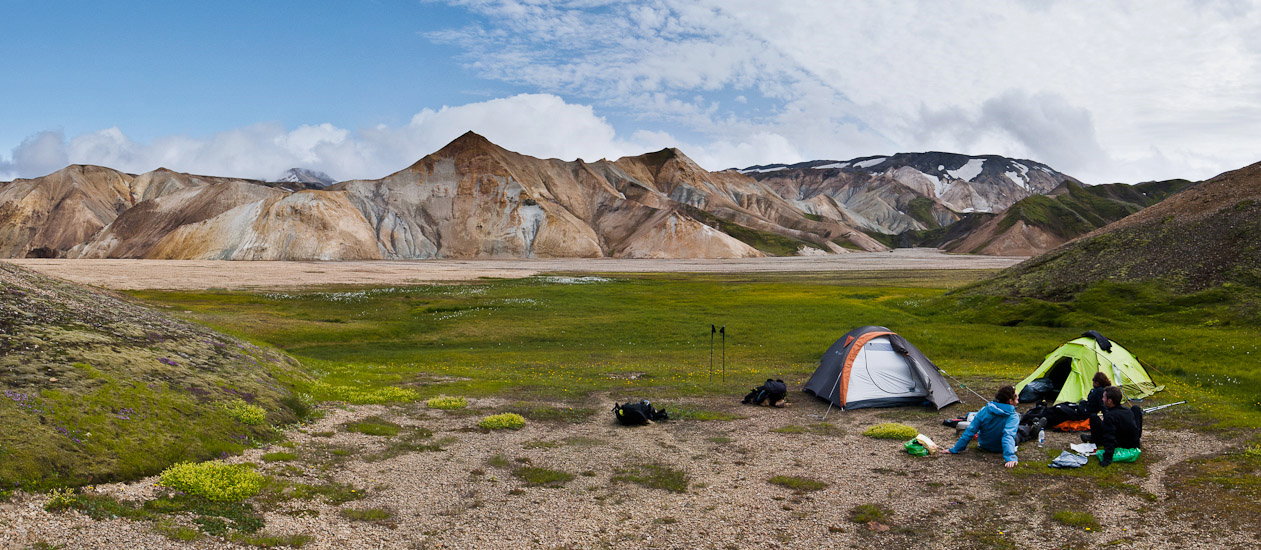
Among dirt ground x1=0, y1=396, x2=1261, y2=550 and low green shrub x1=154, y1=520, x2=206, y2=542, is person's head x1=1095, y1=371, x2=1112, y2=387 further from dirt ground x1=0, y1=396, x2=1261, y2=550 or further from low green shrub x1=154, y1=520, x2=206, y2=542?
low green shrub x1=154, y1=520, x2=206, y2=542

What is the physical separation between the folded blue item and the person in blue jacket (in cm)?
77

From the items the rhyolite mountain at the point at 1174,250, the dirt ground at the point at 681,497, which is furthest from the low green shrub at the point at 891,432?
the rhyolite mountain at the point at 1174,250

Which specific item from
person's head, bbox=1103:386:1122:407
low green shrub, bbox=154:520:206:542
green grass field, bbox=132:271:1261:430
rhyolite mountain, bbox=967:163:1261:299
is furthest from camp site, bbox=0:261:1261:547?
rhyolite mountain, bbox=967:163:1261:299

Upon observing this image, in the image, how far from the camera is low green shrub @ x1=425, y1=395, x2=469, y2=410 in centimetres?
2209

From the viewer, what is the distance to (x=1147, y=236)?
53.1 m

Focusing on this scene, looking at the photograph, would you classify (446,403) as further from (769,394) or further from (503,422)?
(769,394)

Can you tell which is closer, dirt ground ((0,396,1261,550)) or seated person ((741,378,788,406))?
dirt ground ((0,396,1261,550))

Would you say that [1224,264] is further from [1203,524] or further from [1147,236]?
[1203,524]

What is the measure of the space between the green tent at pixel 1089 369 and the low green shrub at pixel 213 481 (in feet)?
71.5

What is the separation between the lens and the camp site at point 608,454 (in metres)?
11.9

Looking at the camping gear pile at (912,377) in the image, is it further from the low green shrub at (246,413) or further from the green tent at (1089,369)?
the low green shrub at (246,413)

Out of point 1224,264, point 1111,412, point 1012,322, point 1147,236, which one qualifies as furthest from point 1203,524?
point 1147,236

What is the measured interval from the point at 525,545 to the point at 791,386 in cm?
1732

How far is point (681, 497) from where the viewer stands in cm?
1420
